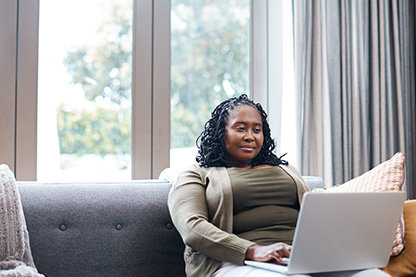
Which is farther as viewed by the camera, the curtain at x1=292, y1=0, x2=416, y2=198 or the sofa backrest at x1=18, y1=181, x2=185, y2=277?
the curtain at x1=292, y1=0, x2=416, y2=198

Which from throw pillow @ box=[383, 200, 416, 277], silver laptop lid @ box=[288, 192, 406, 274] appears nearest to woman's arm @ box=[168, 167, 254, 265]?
silver laptop lid @ box=[288, 192, 406, 274]

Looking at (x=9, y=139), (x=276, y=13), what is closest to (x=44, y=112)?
(x=9, y=139)

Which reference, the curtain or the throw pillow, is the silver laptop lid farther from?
the curtain

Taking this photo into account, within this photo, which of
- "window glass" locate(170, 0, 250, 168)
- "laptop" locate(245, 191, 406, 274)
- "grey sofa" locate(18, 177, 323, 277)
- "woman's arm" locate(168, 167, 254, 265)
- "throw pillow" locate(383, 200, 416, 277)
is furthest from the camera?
"window glass" locate(170, 0, 250, 168)

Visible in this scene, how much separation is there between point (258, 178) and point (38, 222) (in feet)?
2.67

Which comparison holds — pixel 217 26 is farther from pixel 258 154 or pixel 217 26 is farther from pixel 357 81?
pixel 258 154

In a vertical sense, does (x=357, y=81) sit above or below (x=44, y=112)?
above

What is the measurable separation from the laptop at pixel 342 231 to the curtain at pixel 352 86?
143 centimetres

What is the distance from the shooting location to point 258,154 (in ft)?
6.61

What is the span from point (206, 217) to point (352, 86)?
1.71m

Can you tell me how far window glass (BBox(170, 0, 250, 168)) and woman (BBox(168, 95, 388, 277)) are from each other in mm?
782

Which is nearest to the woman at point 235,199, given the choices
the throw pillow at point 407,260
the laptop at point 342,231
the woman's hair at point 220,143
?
the woman's hair at point 220,143

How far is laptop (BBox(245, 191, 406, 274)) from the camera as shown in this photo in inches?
48.9

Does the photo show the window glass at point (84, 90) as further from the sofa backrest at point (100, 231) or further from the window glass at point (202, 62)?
the sofa backrest at point (100, 231)
